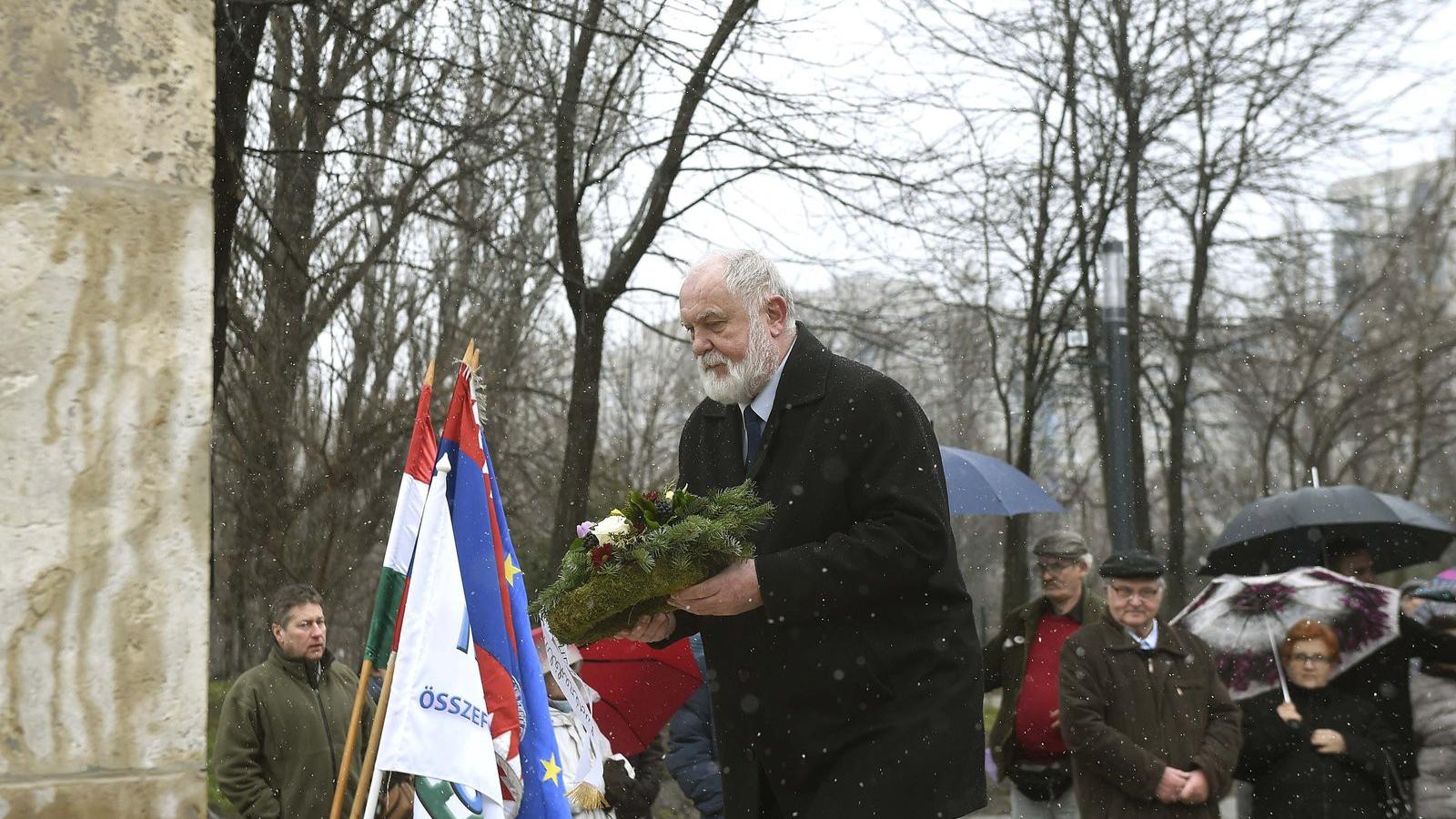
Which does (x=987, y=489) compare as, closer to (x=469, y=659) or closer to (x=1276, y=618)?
(x=1276, y=618)

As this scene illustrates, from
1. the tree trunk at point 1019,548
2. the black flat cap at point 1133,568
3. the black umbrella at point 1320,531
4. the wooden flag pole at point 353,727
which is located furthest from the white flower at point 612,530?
the tree trunk at point 1019,548

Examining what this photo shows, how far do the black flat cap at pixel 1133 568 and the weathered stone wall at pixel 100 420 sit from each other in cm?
554

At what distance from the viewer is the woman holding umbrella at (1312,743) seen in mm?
7172

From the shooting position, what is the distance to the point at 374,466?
1229 centimetres

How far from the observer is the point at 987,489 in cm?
1082

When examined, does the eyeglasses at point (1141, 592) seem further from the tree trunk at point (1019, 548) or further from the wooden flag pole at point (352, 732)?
the tree trunk at point (1019, 548)

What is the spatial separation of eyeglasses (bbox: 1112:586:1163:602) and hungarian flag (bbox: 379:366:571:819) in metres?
3.48

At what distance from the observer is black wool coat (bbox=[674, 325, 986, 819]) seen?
3.39 meters

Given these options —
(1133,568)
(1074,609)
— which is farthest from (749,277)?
(1074,609)

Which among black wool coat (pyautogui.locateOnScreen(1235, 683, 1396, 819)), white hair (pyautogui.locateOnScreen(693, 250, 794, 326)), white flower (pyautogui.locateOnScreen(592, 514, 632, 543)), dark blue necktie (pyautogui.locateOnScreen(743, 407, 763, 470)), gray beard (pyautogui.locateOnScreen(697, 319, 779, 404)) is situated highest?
white hair (pyautogui.locateOnScreen(693, 250, 794, 326))

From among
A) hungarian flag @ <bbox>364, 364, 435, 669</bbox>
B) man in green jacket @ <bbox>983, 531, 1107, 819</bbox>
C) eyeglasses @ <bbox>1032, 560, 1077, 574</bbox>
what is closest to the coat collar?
man in green jacket @ <bbox>983, 531, 1107, 819</bbox>

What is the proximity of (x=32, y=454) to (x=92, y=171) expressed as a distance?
455 millimetres

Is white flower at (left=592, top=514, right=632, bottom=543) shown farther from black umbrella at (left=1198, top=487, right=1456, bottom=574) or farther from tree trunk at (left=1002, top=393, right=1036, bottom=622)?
tree trunk at (left=1002, top=393, right=1036, bottom=622)

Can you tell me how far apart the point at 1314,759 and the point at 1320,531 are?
9.45ft
